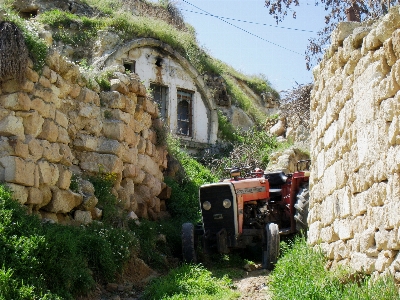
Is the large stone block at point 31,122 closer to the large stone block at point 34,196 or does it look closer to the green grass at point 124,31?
the large stone block at point 34,196

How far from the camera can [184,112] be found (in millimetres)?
18500

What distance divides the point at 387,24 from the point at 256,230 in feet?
16.2

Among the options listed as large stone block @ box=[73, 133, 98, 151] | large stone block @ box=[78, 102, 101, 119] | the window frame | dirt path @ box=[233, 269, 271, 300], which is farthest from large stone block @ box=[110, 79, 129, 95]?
the window frame

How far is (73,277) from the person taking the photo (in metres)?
6.27

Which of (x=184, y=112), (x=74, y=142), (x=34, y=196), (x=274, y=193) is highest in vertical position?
(x=184, y=112)

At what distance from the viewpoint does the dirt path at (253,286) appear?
6.88 metres

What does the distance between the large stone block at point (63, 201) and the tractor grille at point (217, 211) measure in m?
2.18

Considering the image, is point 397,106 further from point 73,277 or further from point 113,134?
point 113,134

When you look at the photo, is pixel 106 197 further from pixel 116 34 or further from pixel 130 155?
pixel 116 34

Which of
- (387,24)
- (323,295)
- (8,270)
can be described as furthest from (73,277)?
(387,24)

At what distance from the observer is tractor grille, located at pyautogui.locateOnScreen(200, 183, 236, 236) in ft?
29.9

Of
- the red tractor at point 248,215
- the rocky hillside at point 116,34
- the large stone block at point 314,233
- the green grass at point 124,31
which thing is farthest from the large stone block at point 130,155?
the green grass at point 124,31

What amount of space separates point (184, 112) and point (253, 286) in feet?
37.9

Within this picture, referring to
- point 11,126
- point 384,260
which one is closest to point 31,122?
point 11,126
